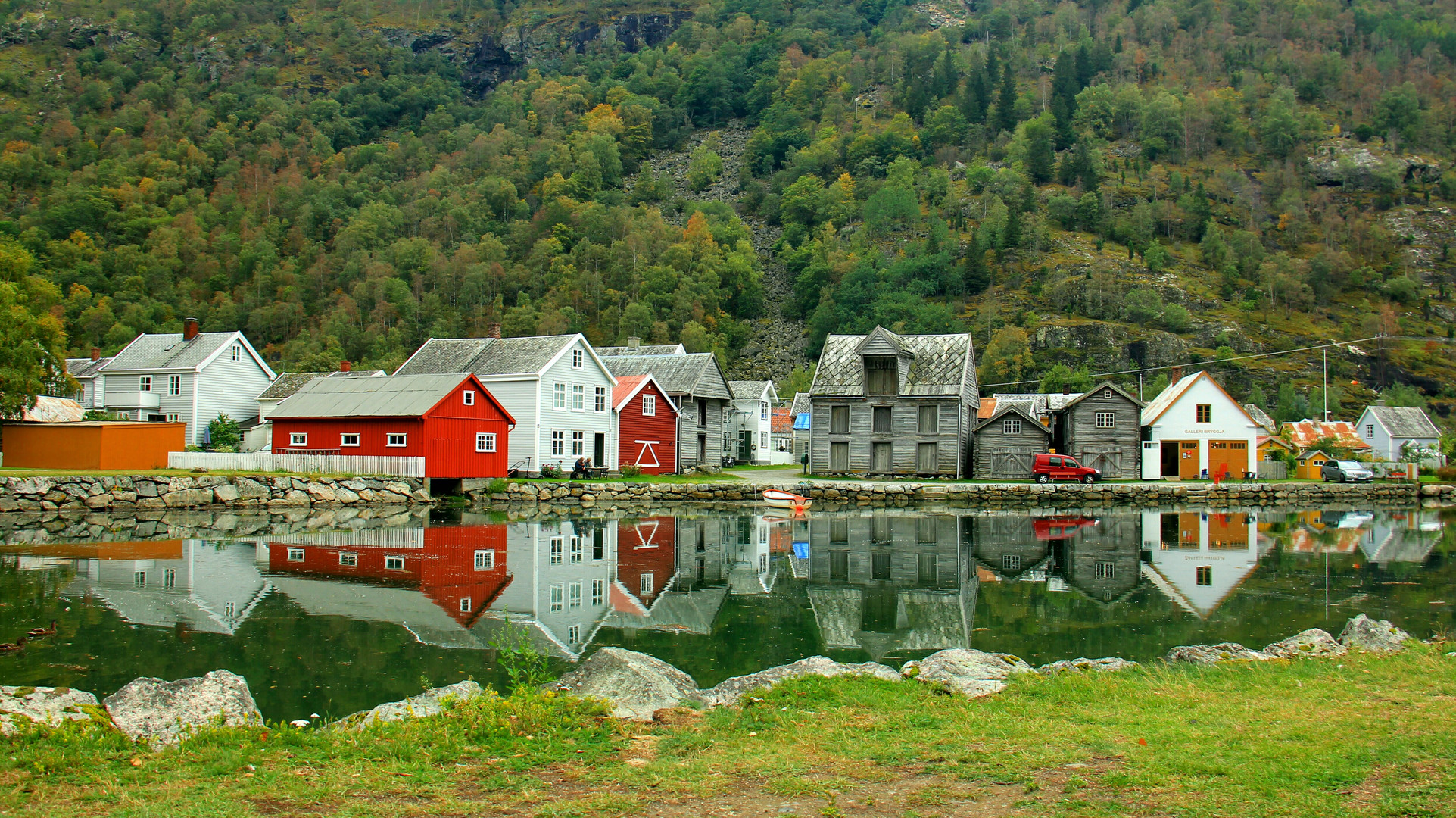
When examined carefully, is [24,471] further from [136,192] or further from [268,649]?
[136,192]

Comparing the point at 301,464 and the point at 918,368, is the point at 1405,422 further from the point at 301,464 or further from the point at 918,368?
Result: the point at 301,464

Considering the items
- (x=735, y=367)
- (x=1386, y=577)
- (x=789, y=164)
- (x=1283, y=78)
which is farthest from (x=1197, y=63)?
(x=1386, y=577)

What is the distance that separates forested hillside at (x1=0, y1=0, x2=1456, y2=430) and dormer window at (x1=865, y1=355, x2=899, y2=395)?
116 feet

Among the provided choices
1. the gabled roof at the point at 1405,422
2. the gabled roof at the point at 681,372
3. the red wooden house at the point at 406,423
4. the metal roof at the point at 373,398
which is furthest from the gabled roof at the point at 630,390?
Answer: the gabled roof at the point at 1405,422

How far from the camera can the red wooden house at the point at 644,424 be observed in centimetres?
5212

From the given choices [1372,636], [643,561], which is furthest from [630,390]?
[1372,636]

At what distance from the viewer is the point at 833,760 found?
23.8 feet

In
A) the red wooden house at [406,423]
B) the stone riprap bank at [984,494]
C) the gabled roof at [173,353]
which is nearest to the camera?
the red wooden house at [406,423]

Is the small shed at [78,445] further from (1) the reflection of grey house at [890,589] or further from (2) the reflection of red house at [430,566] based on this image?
(1) the reflection of grey house at [890,589]

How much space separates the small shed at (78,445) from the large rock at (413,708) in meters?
36.9

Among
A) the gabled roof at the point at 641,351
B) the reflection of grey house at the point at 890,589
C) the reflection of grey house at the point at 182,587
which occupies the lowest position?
the reflection of grey house at the point at 890,589

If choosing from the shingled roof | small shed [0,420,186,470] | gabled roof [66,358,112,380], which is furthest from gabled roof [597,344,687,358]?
gabled roof [66,358,112,380]

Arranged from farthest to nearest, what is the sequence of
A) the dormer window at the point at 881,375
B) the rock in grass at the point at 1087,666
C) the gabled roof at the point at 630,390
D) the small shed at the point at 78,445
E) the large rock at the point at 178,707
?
the dormer window at the point at 881,375, the gabled roof at the point at 630,390, the small shed at the point at 78,445, the rock in grass at the point at 1087,666, the large rock at the point at 178,707

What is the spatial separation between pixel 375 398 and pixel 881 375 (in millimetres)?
27220
